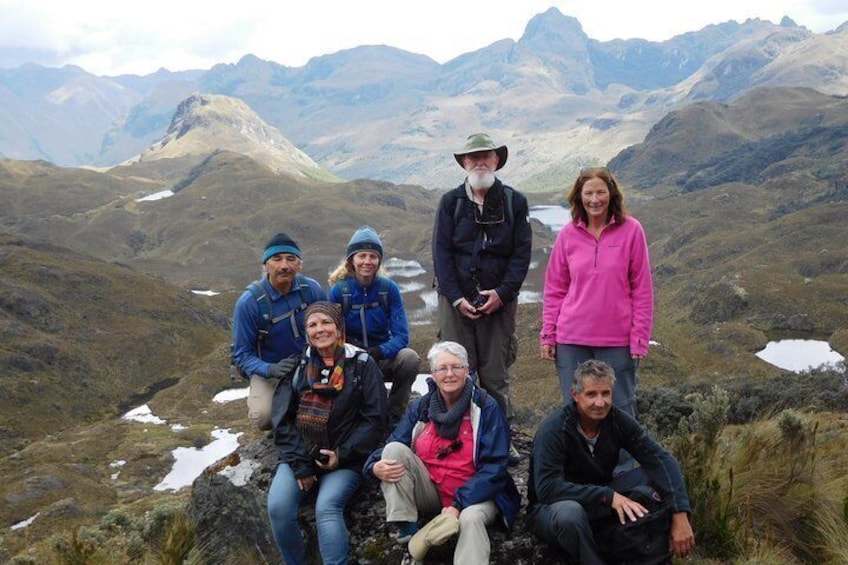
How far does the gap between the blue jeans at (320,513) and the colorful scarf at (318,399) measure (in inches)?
16.1

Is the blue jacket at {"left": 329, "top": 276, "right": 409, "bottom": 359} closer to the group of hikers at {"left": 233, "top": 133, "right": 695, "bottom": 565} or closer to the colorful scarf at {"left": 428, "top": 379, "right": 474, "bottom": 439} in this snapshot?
the group of hikers at {"left": 233, "top": 133, "right": 695, "bottom": 565}

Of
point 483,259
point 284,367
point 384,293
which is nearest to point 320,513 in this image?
point 284,367

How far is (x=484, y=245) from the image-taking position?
23.4 ft

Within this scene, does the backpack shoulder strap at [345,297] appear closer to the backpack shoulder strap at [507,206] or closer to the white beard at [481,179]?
the backpack shoulder strap at [507,206]

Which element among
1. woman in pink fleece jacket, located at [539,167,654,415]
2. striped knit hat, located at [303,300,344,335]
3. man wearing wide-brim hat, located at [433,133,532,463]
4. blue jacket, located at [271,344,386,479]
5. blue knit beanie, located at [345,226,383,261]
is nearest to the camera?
woman in pink fleece jacket, located at [539,167,654,415]

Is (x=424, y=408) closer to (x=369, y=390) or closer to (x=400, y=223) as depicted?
(x=369, y=390)

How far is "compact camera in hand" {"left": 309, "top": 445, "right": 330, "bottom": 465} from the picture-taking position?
254 inches

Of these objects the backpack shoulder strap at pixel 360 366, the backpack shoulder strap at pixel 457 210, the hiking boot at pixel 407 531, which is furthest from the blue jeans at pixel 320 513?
the backpack shoulder strap at pixel 457 210

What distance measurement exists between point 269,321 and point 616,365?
162 inches

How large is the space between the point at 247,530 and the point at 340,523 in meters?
1.77

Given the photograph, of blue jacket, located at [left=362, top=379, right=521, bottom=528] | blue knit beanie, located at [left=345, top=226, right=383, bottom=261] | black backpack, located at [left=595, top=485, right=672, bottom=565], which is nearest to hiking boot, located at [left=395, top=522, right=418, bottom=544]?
blue jacket, located at [left=362, top=379, right=521, bottom=528]

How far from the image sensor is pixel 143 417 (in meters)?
62.6

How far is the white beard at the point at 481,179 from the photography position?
22.7 feet

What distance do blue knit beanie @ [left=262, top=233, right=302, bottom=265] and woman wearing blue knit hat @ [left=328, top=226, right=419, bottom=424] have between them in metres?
0.60
